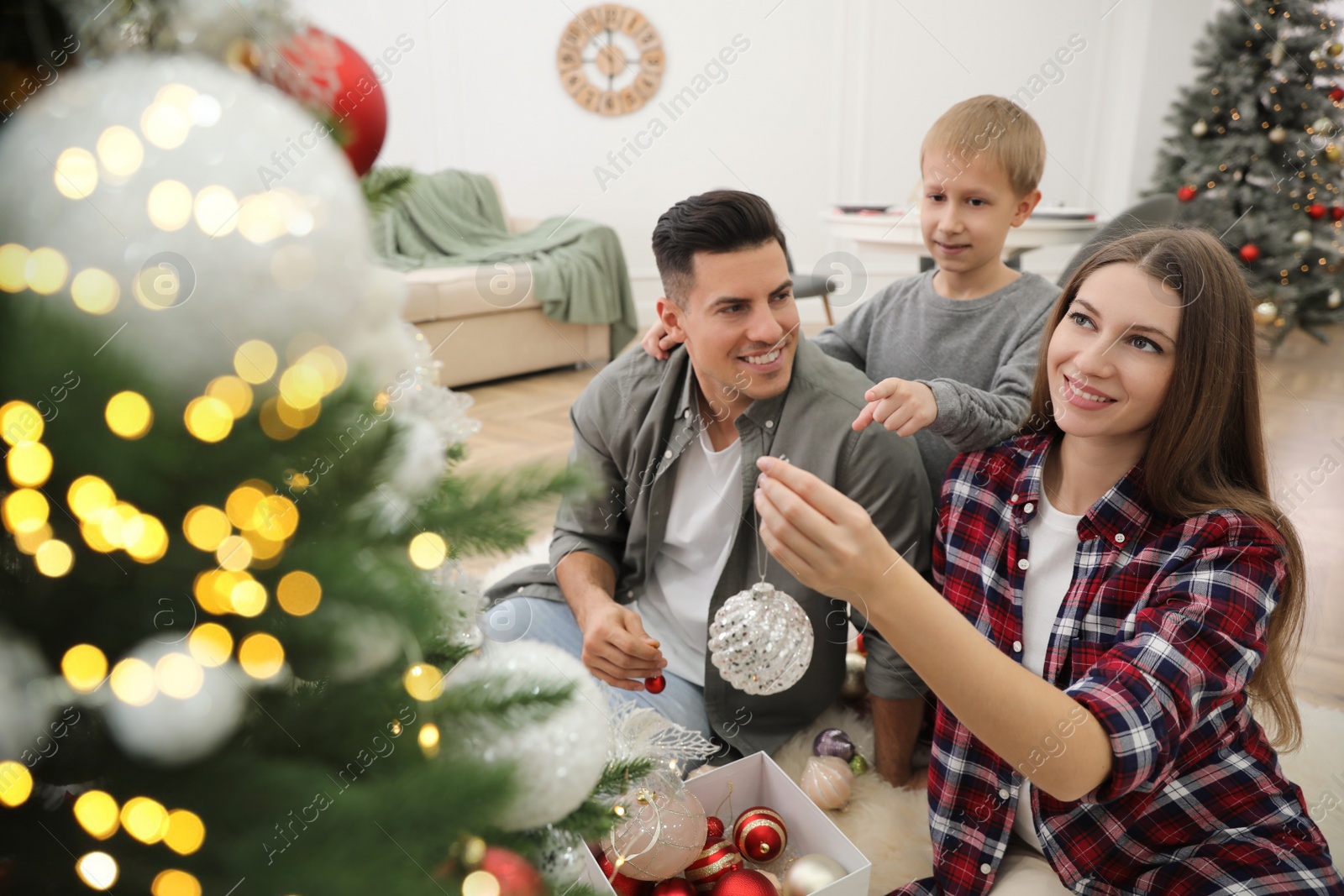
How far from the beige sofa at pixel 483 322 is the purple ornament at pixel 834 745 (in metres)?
2.68

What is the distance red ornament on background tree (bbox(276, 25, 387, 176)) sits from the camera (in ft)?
0.97

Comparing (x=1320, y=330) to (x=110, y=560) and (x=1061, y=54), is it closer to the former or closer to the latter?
(x=1061, y=54)

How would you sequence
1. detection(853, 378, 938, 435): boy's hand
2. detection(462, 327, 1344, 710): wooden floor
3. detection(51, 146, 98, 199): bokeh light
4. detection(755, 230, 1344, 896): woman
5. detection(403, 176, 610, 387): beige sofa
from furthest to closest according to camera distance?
detection(403, 176, 610, 387): beige sofa, detection(462, 327, 1344, 710): wooden floor, detection(853, 378, 938, 435): boy's hand, detection(755, 230, 1344, 896): woman, detection(51, 146, 98, 199): bokeh light

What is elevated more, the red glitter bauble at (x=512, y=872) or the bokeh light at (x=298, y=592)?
the bokeh light at (x=298, y=592)

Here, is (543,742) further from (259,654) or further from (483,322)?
(483,322)

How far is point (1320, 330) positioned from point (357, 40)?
5.33 m

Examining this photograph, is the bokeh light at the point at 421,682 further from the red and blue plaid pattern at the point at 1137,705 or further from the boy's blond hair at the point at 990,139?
the boy's blond hair at the point at 990,139

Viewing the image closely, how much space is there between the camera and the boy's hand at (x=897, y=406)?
1.03 meters

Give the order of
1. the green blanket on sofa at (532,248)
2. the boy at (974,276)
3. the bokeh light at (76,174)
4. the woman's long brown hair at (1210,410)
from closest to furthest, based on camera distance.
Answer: the bokeh light at (76,174) → the woman's long brown hair at (1210,410) → the boy at (974,276) → the green blanket on sofa at (532,248)

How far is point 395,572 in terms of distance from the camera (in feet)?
0.96

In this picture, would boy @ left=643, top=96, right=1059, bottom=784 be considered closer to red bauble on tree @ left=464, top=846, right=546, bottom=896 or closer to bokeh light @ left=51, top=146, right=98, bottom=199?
red bauble on tree @ left=464, top=846, right=546, bottom=896

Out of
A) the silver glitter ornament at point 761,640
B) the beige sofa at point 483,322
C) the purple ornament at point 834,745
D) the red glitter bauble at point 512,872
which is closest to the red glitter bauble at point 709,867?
the silver glitter ornament at point 761,640

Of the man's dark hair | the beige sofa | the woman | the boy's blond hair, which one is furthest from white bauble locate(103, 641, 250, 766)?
the beige sofa

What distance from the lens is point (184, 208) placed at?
0.23 meters
